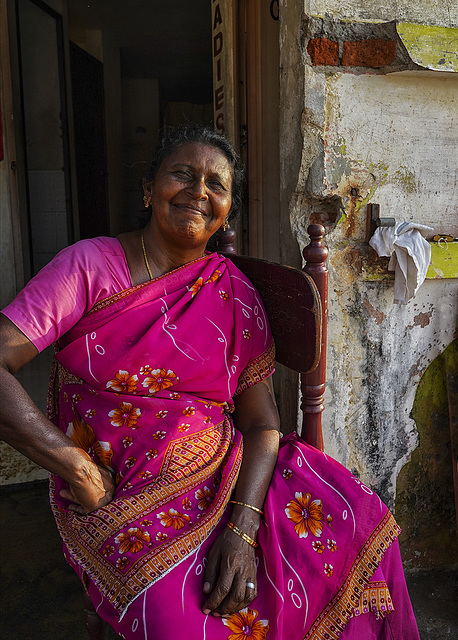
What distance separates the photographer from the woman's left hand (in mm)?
1242

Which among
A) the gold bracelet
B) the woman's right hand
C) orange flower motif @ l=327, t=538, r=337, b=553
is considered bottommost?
orange flower motif @ l=327, t=538, r=337, b=553

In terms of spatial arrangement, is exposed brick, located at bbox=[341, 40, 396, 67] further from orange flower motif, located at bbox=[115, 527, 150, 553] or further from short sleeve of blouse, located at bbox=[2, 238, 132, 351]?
orange flower motif, located at bbox=[115, 527, 150, 553]

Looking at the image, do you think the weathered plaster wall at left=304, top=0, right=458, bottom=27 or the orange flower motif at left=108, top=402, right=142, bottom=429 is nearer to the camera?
the orange flower motif at left=108, top=402, right=142, bottom=429

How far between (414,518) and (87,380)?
173cm

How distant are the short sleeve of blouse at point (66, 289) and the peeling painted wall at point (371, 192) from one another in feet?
3.09

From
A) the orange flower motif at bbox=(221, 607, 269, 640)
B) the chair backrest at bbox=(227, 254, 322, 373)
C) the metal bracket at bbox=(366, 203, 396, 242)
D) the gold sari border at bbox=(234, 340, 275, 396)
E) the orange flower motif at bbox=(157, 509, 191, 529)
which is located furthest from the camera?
the metal bracket at bbox=(366, 203, 396, 242)

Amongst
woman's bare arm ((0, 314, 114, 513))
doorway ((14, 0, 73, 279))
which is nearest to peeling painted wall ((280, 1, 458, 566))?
woman's bare arm ((0, 314, 114, 513))

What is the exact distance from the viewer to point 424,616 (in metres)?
2.16

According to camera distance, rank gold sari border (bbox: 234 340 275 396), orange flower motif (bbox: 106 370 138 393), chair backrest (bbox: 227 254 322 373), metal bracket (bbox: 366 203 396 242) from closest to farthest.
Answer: orange flower motif (bbox: 106 370 138 393) < chair backrest (bbox: 227 254 322 373) < gold sari border (bbox: 234 340 275 396) < metal bracket (bbox: 366 203 396 242)

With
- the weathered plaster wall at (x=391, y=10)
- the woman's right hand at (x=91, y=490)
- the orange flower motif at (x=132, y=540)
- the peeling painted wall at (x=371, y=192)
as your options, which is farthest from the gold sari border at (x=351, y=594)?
the weathered plaster wall at (x=391, y=10)

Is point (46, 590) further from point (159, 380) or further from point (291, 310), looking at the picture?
point (291, 310)

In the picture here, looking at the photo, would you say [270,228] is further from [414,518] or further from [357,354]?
[414,518]

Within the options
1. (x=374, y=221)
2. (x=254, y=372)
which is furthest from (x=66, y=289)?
(x=374, y=221)

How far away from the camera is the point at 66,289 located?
1.42 m
